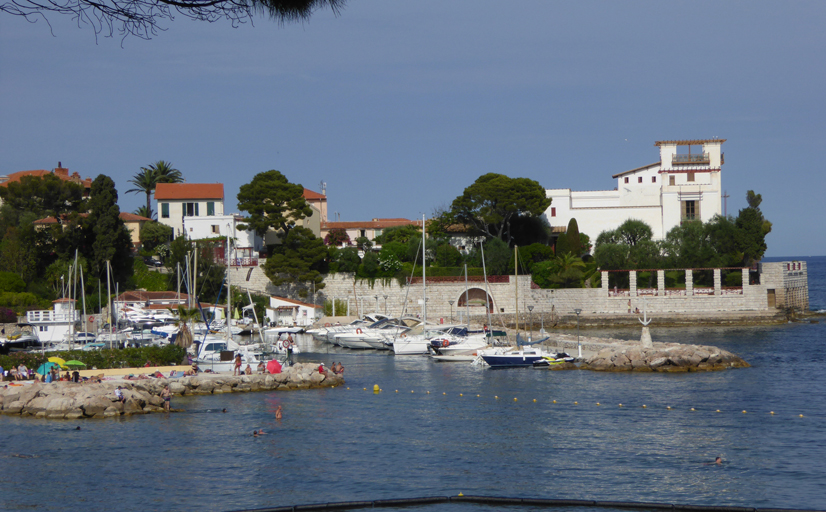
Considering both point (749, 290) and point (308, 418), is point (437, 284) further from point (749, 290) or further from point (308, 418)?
point (308, 418)

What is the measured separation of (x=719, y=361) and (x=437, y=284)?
28.6m

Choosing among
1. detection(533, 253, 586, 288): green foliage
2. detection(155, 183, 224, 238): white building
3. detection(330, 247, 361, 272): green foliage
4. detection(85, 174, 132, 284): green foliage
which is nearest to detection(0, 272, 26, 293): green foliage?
detection(85, 174, 132, 284): green foliage

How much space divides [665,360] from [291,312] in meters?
31.9

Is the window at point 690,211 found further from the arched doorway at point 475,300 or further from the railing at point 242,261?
the railing at point 242,261

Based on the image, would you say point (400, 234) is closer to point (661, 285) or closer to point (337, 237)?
point (337, 237)

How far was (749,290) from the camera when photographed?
6150 centimetres

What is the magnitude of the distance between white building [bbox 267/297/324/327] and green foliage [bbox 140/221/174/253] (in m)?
12.6

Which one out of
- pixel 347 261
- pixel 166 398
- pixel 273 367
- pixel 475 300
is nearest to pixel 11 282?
pixel 347 261

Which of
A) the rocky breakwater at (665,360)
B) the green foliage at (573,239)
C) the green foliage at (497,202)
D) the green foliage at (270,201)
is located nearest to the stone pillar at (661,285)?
the green foliage at (573,239)

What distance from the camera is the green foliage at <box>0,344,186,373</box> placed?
3312 centimetres

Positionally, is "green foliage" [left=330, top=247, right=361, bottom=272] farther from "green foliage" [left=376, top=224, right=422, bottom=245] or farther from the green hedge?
the green hedge

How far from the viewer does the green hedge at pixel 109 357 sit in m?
33.1

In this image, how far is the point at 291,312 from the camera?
199 ft

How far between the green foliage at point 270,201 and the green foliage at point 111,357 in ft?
86.6
